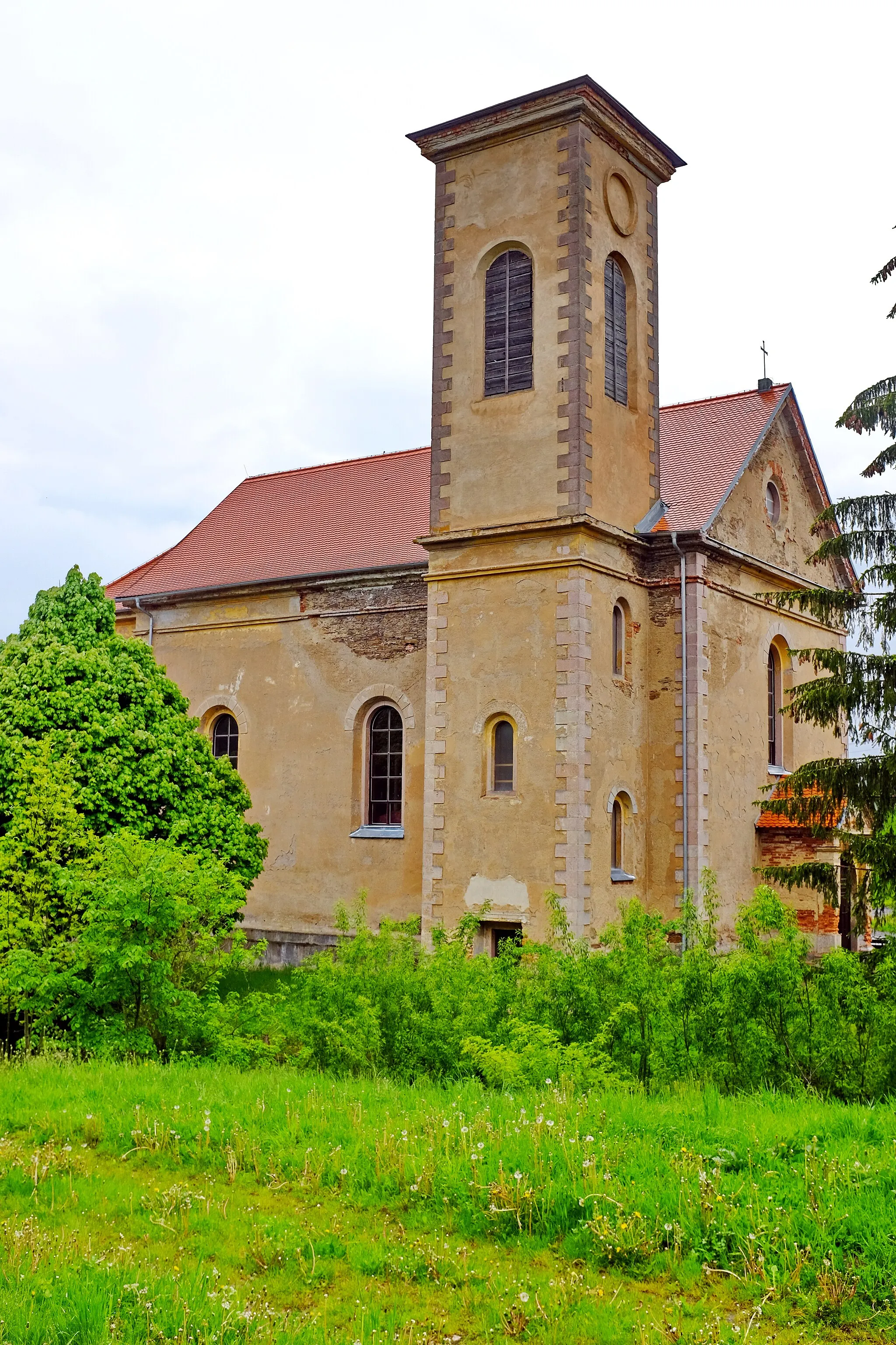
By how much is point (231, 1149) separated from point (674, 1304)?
3.03 metres

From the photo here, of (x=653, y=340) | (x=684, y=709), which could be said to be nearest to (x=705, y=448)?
(x=653, y=340)

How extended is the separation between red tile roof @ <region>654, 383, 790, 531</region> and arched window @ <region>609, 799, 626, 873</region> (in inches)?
179

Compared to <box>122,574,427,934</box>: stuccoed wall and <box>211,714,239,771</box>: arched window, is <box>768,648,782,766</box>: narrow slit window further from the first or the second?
<box>211,714,239,771</box>: arched window

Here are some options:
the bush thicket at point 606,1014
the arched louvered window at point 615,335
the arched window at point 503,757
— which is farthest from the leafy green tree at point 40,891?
the arched louvered window at point 615,335

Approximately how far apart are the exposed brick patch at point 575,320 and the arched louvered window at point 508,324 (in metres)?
0.66

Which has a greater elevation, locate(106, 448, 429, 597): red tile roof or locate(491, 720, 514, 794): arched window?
locate(106, 448, 429, 597): red tile roof

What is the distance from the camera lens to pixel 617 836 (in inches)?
748

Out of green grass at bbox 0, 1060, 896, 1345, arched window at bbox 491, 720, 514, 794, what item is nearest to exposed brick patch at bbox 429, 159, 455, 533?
arched window at bbox 491, 720, 514, 794

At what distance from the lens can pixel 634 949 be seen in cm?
1030

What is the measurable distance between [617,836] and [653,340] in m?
8.52

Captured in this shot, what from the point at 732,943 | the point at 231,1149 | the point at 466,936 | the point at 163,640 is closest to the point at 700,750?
the point at 732,943

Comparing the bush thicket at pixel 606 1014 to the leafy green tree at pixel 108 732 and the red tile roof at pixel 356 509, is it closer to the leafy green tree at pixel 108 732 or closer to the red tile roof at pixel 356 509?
the leafy green tree at pixel 108 732

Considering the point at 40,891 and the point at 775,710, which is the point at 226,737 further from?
the point at 40,891

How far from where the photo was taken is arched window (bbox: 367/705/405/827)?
21891 mm
